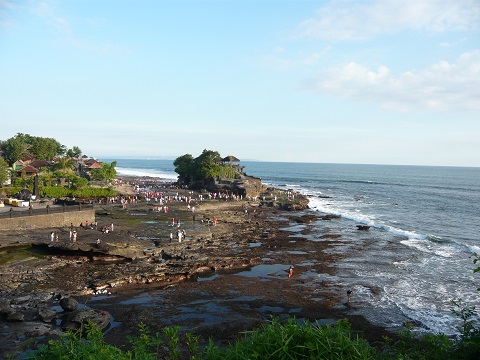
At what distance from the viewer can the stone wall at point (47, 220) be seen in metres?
33.2

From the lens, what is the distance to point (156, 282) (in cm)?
2498

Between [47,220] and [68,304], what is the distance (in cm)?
1949

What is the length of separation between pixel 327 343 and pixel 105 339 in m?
12.5

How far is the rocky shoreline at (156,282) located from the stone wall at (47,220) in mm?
1208

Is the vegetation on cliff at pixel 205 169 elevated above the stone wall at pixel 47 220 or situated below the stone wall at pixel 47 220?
above

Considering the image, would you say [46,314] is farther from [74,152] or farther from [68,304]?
[74,152]

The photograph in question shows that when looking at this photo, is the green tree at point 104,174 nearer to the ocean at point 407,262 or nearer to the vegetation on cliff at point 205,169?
the vegetation on cliff at point 205,169

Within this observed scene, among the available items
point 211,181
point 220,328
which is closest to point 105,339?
point 220,328

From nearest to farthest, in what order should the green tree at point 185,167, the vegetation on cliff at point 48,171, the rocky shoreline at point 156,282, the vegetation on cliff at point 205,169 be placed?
the rocky shoreline at point 156,282, the vegetation on cliff at point 48,171, the vegetation on cliff at point 205,169, the green tree at point 185,167

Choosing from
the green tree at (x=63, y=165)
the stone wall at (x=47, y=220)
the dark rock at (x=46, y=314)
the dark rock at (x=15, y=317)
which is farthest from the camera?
the green tree at (x=63, y=165)

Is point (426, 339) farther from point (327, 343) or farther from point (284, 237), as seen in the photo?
point (284, 237)

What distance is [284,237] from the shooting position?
41.8m

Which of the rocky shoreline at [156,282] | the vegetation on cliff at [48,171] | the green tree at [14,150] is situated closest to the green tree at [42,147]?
the vegetation on cliff at [48,171]

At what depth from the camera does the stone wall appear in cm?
3316
